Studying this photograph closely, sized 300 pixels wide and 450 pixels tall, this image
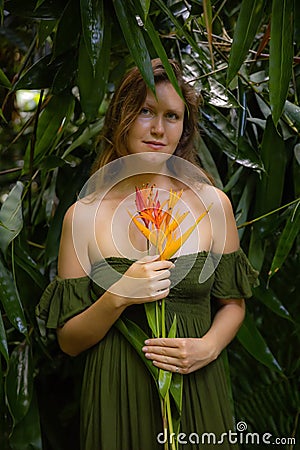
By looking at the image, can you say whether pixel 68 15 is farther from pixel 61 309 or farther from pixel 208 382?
pixel 208 382

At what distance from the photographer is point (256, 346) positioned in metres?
1.34

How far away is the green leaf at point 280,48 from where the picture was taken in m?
1.02

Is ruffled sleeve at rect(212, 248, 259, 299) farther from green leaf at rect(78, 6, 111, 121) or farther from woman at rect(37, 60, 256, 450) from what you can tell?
green leaf at rect(78, 6, 111, 121)

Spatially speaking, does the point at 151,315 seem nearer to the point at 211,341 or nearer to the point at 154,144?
the point at 211,341

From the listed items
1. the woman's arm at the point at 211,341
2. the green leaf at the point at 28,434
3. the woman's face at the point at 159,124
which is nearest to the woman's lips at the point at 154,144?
the woman's face at the point at 159,124

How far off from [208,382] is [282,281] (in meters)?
0.68

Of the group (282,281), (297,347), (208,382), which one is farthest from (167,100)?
(297,347)

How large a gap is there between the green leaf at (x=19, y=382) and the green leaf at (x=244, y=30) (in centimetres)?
70

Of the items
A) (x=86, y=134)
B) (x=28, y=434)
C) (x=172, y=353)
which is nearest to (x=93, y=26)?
(x=86, y=134)

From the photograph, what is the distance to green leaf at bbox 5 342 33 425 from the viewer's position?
1.27 metres

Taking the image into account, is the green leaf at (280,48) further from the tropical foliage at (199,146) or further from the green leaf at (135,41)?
the green leaf at (135,41)

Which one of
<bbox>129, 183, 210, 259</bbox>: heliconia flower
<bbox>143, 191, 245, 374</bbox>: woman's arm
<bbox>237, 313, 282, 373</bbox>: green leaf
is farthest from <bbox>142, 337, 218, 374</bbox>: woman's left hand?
<bbox>237, 313, 282, 373</bbox>: green leaf

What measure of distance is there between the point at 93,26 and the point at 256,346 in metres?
0.69

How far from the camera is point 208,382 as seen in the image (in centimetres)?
103
